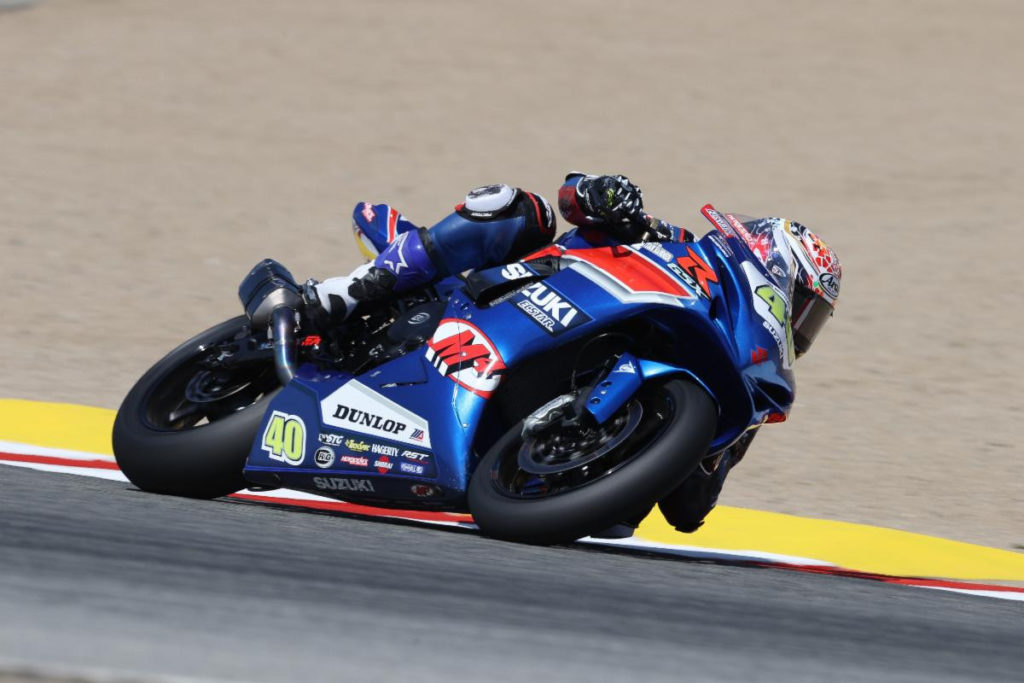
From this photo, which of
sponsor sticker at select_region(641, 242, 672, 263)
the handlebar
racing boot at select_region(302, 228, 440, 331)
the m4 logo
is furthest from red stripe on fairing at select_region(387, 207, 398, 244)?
sponsor sticker at select_region(641, 242, 672, 263)

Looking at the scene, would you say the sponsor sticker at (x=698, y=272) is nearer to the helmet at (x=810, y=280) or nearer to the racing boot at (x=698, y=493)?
the helmet at (x=810, y=280)

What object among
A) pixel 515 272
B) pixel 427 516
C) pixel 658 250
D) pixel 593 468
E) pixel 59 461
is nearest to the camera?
pixel 593 468

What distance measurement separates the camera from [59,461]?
6562mm

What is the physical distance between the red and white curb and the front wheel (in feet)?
2.60

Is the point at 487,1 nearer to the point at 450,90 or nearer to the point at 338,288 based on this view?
the point at 450,90

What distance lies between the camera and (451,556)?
4852 mm

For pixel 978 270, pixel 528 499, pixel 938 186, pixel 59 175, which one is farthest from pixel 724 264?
pixel 938 186

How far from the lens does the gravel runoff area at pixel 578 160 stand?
9.64m

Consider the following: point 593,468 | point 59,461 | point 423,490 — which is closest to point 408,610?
point 593,468

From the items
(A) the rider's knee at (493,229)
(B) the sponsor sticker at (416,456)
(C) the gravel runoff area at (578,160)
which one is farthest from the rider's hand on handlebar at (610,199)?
(C) the gravel runoff area at (578,160)

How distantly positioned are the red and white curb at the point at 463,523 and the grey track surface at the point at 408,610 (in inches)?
19.2

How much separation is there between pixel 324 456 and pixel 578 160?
1170 cm

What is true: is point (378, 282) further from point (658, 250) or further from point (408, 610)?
point (408, 610)

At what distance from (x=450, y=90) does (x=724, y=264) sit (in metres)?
14.0
